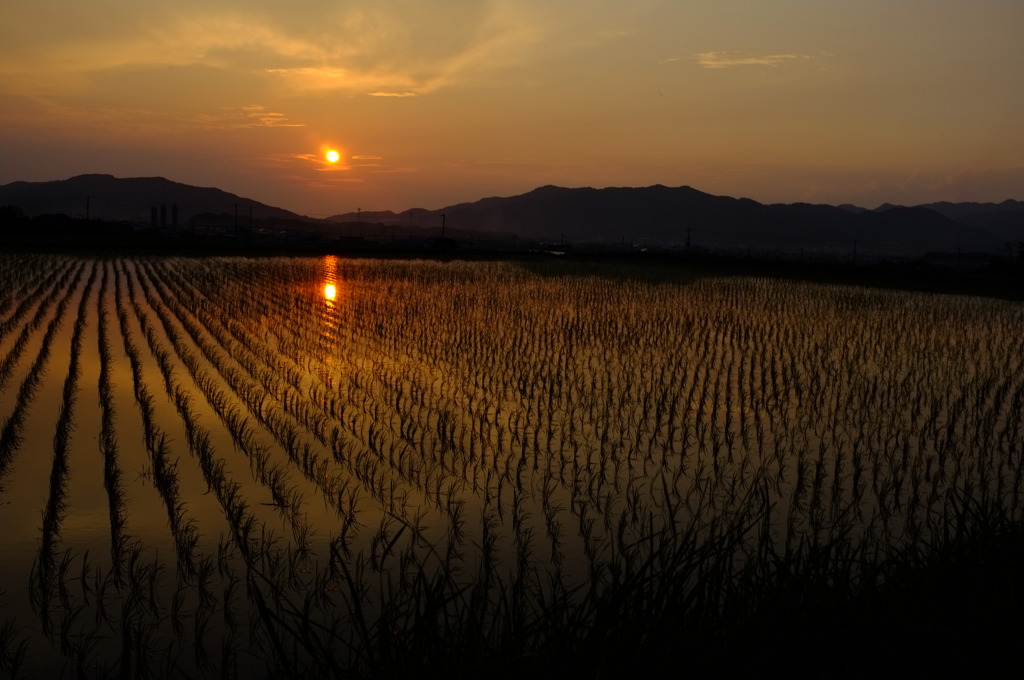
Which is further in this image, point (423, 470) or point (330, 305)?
point (330, 305)

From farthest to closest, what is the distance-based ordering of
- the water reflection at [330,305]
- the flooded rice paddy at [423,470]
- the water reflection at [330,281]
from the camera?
the water reflection at [330,281] < the water reflection at [330,305] < the flooded rice paddy at [423,470]

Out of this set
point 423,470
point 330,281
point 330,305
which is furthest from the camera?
point 330,281

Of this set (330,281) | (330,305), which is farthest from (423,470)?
(330,281)

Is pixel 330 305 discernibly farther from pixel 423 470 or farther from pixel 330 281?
pixel 423 470

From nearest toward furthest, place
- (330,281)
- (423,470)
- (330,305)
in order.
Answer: (423,470), (330,305), (330,281)

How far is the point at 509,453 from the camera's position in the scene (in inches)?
211

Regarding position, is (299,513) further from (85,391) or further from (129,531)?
(85,391)

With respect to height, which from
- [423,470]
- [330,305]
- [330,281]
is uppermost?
[330,281]

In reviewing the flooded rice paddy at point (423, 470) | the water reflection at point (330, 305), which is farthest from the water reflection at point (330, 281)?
the flooded rice paddy at point (423, 470)

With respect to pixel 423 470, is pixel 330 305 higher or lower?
higher

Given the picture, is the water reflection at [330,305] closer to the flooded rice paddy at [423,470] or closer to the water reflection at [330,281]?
the water reflection at [330,281]

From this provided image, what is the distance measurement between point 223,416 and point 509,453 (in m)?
2.18


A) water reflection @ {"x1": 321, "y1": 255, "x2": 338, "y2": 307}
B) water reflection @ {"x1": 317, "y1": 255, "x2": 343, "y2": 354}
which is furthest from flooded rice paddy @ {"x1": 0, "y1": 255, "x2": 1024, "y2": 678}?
water reflection @ {"x1": 321, "y1": 255, "x2": 338, "y2": 307}

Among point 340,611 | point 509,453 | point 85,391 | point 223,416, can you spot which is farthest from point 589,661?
point 85,391
